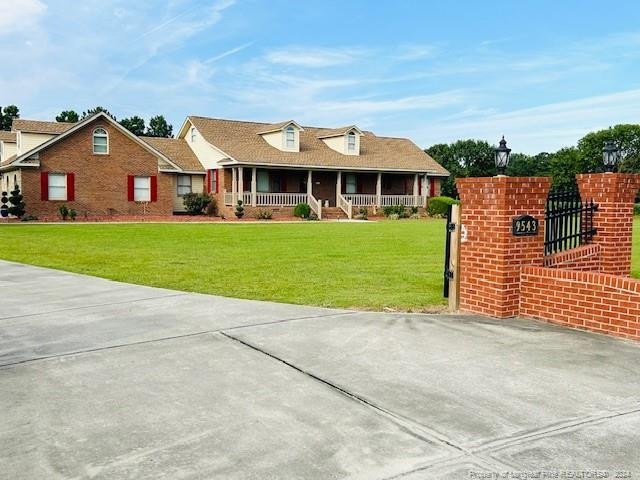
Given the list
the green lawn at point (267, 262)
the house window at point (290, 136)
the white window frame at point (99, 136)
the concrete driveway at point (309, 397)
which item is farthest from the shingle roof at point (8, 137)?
the concrete driveway at point (309, 397)

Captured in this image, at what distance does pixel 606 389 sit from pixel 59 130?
36716 millimetres

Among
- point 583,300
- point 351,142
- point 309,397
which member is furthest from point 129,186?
point 309,397

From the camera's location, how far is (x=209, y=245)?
58.5 ft

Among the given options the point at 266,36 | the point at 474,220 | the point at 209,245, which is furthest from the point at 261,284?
the point at 266,36

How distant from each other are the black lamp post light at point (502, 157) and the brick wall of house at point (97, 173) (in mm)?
30302

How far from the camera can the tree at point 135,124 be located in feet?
254

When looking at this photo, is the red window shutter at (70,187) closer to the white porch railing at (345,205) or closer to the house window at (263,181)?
the house window at (263,181)

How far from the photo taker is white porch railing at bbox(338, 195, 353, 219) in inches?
1481

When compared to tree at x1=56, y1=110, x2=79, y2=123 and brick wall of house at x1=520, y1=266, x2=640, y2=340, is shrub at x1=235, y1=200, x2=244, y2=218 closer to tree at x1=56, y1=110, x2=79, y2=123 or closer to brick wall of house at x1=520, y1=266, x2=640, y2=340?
brick wall of house at x1=520, y1=266, x2=640, y2=340

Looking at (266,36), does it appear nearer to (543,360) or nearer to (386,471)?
(543,360)

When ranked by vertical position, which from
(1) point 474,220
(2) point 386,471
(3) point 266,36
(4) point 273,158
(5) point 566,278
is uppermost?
(3) point 266,36

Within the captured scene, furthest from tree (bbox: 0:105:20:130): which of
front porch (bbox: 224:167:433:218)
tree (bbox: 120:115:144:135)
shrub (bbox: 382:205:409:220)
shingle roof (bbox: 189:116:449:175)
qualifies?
shrub (bbox: 382:205:409:220)

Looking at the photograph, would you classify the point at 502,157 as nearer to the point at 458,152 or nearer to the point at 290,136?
the point at 290,136

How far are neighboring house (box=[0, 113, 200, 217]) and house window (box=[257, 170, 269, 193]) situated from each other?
4841 millimetres
